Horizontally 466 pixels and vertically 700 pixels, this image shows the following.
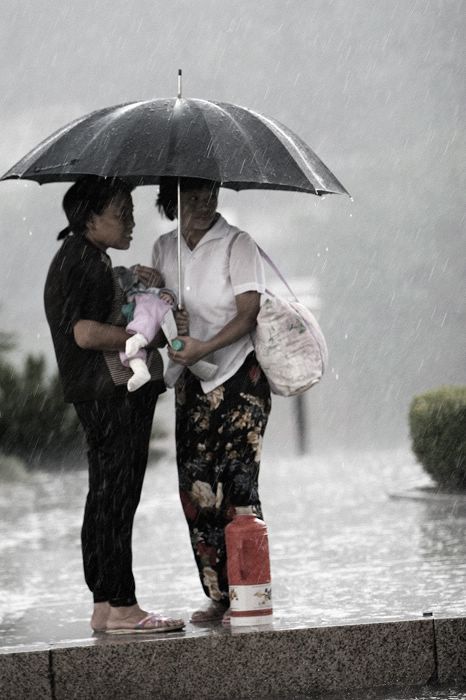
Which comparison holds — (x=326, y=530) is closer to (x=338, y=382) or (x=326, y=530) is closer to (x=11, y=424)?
(x=11, y=424)

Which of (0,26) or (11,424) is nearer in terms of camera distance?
(11,424)

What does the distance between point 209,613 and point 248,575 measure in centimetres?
38

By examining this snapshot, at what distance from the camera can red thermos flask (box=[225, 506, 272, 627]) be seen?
497 cm

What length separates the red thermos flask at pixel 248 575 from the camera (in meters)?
4.97

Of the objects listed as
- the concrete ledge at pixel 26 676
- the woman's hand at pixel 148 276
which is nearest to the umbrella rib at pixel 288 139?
the woman's hand at pixel 148 276

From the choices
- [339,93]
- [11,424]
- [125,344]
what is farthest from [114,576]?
[339,93]

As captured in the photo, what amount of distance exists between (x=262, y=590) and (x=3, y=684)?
3.28ft

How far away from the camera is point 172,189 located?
5238 millimetres

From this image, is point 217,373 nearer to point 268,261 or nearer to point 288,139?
point 268,261

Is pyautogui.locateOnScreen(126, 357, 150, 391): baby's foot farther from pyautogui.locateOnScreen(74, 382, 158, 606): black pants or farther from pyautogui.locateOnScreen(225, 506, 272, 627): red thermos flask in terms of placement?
pyautogui.locateOnScreen(225, 506, 272, 627): red thermos flask

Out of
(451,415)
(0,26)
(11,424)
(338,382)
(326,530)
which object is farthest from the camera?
(0,26)

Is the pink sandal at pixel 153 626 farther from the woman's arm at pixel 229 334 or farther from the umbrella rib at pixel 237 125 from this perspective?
the umbrella rib at pixel 237 125

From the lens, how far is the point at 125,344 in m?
4.96

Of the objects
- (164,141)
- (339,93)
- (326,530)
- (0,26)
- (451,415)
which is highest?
(0,26)
